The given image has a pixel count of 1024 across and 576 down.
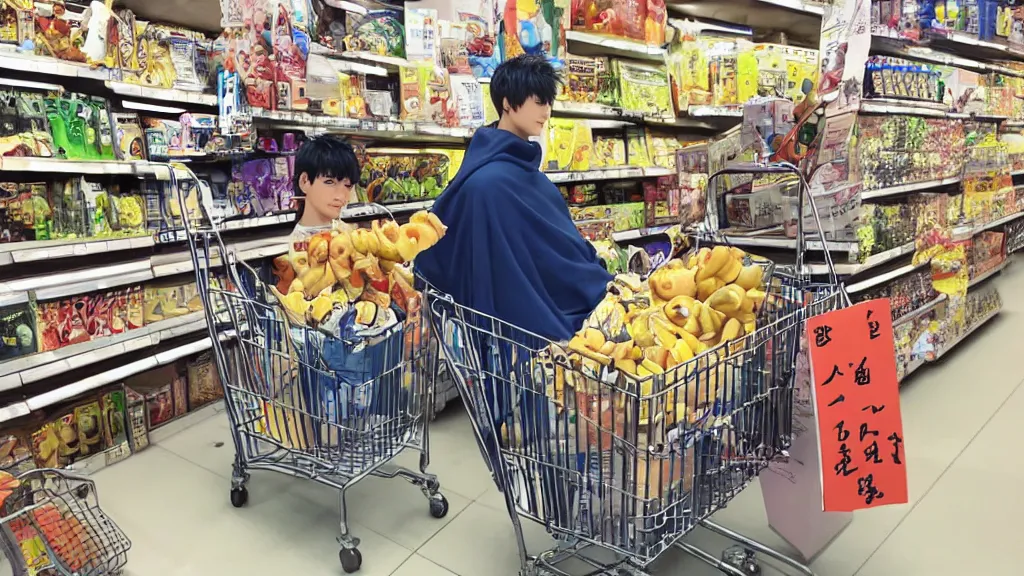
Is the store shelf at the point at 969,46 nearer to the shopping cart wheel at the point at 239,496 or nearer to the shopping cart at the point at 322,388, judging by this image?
the shopping cart at the point at 322,388

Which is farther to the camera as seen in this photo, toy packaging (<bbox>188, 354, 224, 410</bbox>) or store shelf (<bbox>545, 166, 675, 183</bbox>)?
store shelf (<bbox>545, 166, 675, 183</bbox>)

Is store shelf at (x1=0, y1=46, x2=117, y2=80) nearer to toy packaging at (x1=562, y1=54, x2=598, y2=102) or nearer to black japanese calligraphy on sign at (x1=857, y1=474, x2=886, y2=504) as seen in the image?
toy packaging at (x1=562, y1=54, x2=598, y2=102)

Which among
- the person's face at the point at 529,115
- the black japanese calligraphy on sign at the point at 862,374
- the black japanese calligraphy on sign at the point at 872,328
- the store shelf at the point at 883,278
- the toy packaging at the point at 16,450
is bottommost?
the toy packaging at the point at 16,450

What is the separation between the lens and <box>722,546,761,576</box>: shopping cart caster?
1.85m

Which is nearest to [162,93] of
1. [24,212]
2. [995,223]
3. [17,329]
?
[24,212]

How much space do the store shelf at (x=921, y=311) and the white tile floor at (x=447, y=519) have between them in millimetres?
532

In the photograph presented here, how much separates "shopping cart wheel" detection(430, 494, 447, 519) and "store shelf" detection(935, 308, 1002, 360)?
2862 millimetres

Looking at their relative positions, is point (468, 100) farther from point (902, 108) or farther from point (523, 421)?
point (523, 421)

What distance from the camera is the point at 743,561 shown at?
186cm

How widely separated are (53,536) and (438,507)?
107cm

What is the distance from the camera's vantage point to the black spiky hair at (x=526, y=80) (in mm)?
2039

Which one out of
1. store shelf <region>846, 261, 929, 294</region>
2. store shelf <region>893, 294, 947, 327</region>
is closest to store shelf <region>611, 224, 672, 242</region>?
store shelf <region>846, 261, 929, 294</region>

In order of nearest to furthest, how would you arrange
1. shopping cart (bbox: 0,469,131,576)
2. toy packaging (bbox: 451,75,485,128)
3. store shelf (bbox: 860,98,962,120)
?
shopping cart (bbox: 0,469,131,576), store shelf (bbox: 860,98,962,120), toy packaging (bbox: 451,75,485,128)

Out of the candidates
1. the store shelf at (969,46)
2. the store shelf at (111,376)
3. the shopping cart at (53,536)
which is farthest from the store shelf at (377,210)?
the store shelf at (969,46)
